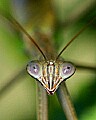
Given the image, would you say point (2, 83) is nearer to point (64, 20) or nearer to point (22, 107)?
Result: point (22, 107)

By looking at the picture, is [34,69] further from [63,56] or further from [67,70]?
[63,56]

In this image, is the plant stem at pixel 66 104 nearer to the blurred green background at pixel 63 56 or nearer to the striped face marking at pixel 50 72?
the striped face marking at pixel 50 72

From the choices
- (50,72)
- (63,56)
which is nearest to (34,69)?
(50,72)

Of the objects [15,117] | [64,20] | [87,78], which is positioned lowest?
[15,117]

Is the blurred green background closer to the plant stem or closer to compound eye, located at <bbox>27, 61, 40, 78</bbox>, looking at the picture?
the plant stem

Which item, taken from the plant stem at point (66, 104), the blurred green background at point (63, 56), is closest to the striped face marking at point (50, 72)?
the plant stem at point (66, 104)

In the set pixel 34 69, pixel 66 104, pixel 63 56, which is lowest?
pixel 66 104

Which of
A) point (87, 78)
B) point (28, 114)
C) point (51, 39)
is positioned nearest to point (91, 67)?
point (87, 78)
